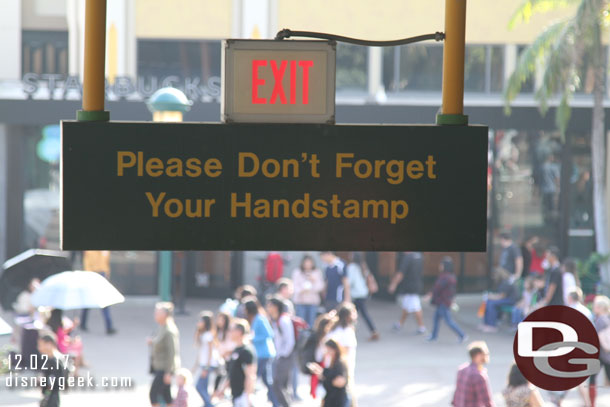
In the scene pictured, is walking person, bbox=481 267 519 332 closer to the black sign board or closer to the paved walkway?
the paved walkway

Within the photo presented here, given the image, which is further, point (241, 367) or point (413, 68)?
point (413, 68)

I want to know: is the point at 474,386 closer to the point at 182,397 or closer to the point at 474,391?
the point at 474,391

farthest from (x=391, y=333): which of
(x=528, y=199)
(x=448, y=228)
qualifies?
(x=448, y=228)

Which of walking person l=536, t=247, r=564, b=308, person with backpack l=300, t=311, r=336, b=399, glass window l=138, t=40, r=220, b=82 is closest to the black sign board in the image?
person with backpack l=300, t=311, r=336, b=399

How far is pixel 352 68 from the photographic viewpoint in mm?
20141

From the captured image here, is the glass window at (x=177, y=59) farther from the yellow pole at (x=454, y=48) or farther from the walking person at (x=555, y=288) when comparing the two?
the yellow pole at (x=454, y=48)

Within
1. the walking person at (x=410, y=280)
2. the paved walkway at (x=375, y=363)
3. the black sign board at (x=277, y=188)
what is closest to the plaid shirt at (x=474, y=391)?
the paved walkway at (x=375, y=363)

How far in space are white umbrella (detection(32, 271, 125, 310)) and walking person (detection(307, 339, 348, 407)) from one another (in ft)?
11.1

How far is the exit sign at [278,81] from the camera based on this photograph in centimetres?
368

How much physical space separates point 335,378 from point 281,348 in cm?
208

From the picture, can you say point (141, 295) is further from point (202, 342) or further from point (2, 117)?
point (202, 342)

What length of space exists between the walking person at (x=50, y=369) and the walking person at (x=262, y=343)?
7.73 feet

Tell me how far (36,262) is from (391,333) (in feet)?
22.0

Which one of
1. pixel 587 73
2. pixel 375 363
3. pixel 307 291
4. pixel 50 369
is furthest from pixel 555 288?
pixel 50 369
